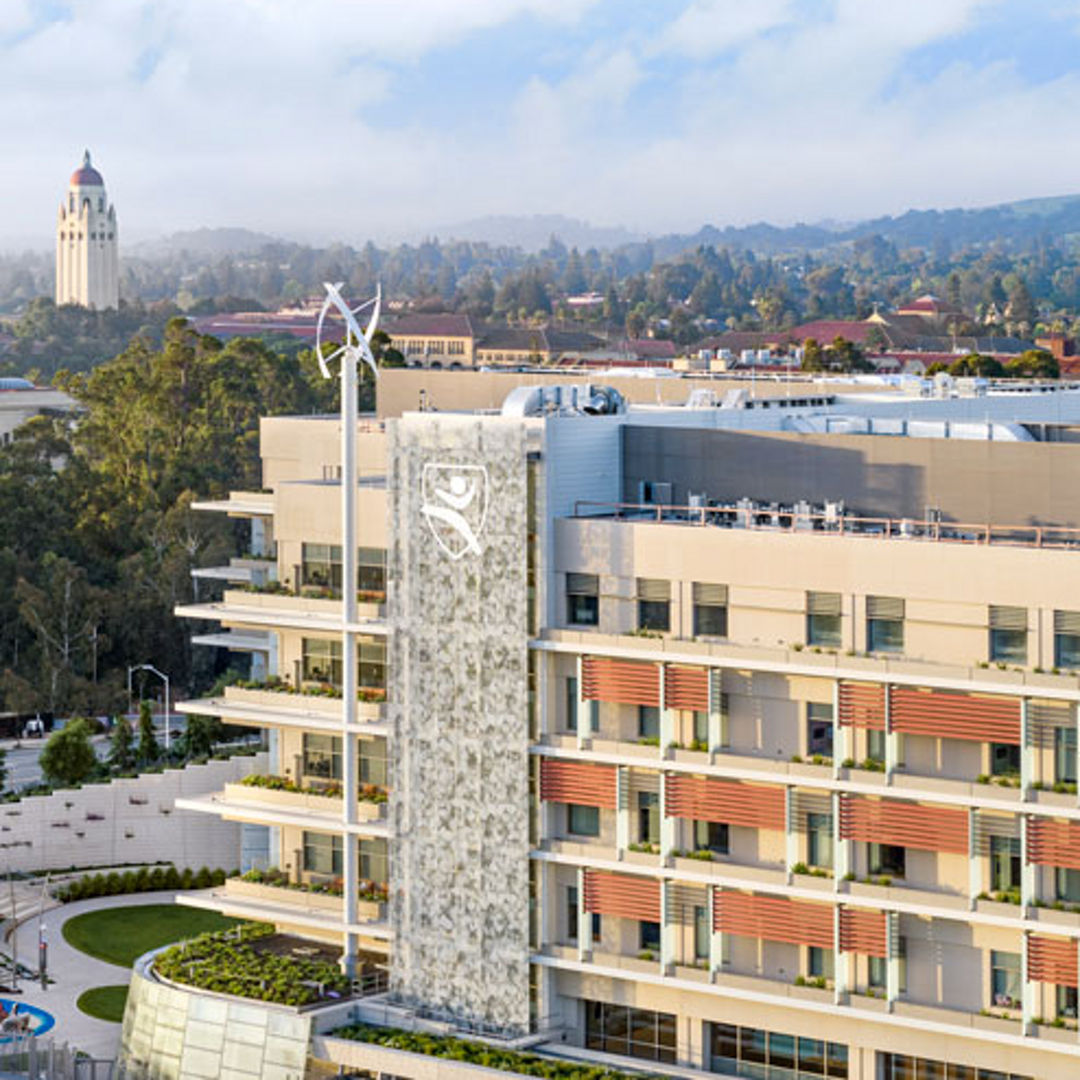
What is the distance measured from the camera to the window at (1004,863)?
5097 cm

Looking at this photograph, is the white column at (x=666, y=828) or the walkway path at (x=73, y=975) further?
the walkway path at (x=73, y=975)

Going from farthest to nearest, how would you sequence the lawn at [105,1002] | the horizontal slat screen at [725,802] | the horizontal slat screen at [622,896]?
the lawn at [105,1002] → the horizontal slat screen at [622,896] → the horizontal slat screen at [725,802]

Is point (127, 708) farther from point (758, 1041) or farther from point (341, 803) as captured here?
point (758, 1041)

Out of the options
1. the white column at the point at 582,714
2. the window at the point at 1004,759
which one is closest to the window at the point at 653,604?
the white column at the point at 582,714

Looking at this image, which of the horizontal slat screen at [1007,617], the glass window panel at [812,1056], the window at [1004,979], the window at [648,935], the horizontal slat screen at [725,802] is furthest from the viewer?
the window at [648,935]

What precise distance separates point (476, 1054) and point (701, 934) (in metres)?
5.16

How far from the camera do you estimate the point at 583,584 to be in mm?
56406

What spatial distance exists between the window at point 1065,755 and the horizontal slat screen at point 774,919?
5516 mm

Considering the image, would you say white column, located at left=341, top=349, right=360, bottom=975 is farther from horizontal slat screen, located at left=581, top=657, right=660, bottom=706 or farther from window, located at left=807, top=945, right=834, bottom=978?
window, located at left=807, top=945, right=834, bottom=978

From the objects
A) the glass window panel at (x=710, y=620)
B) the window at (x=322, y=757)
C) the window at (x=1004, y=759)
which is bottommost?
the window at (x=322, y=757)

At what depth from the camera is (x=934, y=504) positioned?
5725 cm

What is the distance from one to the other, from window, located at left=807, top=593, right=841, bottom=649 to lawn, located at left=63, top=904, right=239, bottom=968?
1001 inches

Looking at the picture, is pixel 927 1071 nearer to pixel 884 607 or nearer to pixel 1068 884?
pixel 1068 884

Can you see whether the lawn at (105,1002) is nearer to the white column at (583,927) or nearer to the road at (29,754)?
the white column at (583,927)
